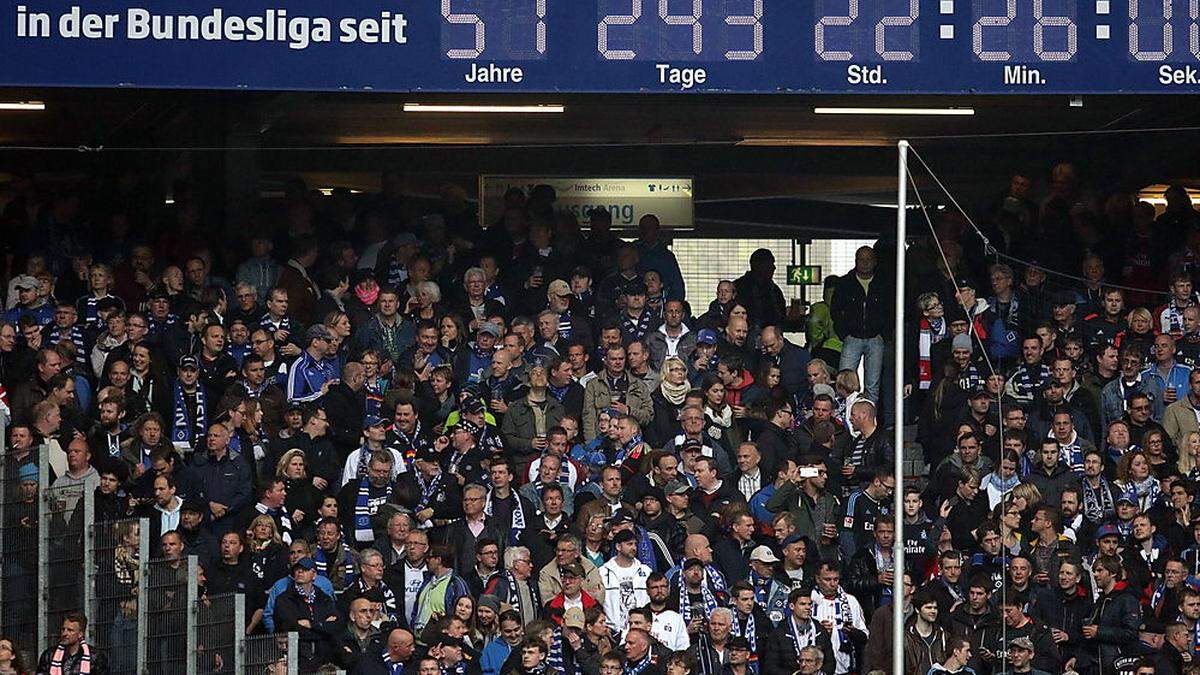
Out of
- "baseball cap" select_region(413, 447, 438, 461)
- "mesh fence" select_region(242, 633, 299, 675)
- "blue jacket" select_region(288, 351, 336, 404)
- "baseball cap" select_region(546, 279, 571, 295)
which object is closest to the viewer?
"mesh fence" select_region(242, 633, 299, 675)

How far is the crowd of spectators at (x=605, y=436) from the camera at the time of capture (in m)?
17.9

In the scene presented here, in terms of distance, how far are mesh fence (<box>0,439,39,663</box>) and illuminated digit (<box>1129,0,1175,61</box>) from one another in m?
9.11

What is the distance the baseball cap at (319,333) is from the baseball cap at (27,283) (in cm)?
230

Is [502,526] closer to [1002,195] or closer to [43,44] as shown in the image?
[43,44]

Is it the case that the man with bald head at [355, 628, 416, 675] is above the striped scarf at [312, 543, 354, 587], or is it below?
below

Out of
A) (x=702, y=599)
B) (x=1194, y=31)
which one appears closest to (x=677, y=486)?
(x=702, y=599)

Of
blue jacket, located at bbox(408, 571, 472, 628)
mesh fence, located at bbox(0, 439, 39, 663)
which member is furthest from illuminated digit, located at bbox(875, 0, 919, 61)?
mesh fence, located at bbox(0, 439, 39, 663)

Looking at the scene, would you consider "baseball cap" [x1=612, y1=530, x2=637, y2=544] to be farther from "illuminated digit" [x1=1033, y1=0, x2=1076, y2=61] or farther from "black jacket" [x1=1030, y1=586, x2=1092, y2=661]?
"illuminated digit" [x1=1033, y1=0, x2=1076, y2=61]

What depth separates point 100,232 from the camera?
21891 millimetres

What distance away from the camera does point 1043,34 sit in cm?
1944

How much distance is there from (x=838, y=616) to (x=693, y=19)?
15.9 feet

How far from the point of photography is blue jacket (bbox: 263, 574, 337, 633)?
693 inches

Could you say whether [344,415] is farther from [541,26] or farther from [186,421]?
[541,26]

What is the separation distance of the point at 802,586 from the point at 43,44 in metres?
7.14
